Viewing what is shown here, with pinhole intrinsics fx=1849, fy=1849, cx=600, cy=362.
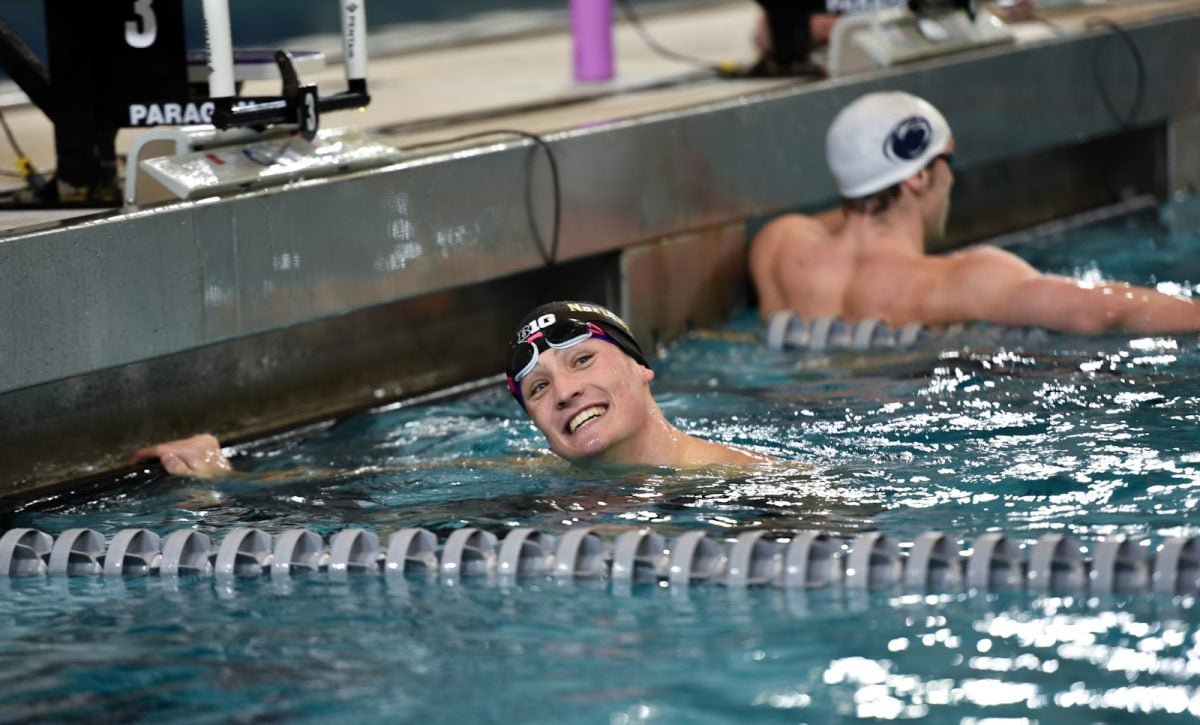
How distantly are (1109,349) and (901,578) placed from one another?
204 centimetres

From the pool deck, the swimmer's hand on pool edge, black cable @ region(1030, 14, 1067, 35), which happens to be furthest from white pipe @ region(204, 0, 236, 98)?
black cable @ region(1030, 14, 1067, 35)

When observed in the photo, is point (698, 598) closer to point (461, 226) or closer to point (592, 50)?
point (461, 226)

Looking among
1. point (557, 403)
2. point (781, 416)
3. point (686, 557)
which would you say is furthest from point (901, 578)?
point (781, 416)

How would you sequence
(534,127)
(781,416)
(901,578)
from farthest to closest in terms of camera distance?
(534,127) → (781,416) → (901,578)

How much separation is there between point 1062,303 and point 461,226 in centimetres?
167

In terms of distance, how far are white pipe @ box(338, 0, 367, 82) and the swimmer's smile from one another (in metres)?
1.44

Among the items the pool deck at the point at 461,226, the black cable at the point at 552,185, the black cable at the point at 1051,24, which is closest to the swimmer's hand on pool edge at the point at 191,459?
the pool deck at the point at 461,226

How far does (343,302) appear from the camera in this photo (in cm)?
485

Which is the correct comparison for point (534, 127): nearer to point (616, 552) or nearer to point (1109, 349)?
point (1109, 349)

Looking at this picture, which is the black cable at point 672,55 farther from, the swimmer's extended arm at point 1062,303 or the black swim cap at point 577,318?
the black swim cap at point 577,318

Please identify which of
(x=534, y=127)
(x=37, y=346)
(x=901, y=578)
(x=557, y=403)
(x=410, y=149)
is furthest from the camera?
(x=534, y=127)

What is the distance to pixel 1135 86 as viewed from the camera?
25.5 ft

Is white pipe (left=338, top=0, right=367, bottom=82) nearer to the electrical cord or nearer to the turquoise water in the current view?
the turquoise water

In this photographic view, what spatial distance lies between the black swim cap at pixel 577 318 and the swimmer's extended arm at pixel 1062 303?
1.69 meters
